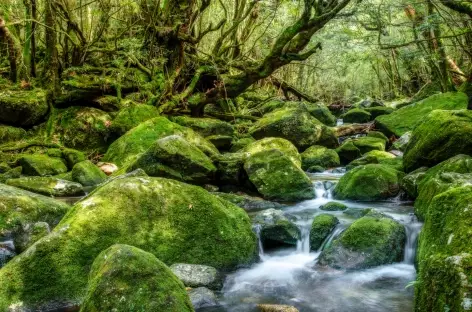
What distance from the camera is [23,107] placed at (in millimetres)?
11805

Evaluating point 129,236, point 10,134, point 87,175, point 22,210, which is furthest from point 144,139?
point 129,236

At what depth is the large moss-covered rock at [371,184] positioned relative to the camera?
801 centimetres

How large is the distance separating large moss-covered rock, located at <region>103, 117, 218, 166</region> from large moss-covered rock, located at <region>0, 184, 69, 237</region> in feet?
15.1

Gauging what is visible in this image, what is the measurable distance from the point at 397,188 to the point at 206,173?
11.8 feet

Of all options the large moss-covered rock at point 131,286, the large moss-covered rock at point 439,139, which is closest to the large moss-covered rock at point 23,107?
the large moss-covered rock at point 439,139

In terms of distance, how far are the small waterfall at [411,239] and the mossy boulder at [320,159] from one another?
5284 mm

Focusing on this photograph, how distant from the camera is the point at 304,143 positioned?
41.7 feet

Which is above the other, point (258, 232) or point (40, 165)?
point (40, 165)

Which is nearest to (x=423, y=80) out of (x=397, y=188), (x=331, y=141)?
(x=331, y=141)

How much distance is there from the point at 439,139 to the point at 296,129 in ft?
17.4

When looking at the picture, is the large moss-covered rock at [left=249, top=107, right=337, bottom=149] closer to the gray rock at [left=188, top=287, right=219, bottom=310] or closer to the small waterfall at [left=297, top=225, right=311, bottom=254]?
the small waterfall at [left=297, top=225, right=311, bottom=254]

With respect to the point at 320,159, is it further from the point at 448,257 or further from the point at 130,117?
the point at 448,257

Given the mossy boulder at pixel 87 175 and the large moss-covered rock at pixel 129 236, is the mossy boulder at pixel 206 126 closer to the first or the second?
the mossy boulder at pixel 87 175

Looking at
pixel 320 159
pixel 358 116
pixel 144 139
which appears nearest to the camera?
pixel 144 139
